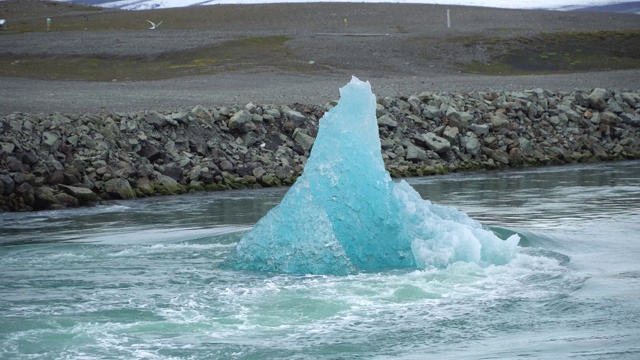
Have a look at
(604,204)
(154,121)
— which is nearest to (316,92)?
(154,121)

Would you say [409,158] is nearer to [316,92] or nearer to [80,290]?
[316,92]

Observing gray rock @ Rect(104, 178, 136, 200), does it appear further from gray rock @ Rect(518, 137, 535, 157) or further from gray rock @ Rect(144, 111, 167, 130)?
gray rock @ Rect(518, 137, 535, 157)

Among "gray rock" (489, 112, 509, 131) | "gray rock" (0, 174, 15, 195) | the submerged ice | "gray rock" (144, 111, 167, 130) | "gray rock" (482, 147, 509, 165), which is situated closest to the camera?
the submerged ice

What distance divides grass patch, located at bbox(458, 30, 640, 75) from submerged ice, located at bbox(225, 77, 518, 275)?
113 feet

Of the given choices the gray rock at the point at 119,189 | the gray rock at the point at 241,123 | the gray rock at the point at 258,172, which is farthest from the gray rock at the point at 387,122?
the gray rock at the point at 119,189

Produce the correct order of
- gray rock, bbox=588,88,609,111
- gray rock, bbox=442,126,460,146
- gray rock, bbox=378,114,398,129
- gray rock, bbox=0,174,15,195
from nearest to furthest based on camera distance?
gray rock, bbox=0,174,15,195 → gray rock, bbox=378,114,398,129 → gray rock, bbox=442,126,460,146 → gray rock, bbox=588,88,609,111

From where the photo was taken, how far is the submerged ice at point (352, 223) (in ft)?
41.1

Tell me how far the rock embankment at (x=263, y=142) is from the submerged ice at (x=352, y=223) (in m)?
8.86

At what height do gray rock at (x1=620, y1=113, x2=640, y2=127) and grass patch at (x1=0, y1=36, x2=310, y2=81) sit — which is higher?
grass patch at (x1=0, y1=36, x2=310, y2=81)

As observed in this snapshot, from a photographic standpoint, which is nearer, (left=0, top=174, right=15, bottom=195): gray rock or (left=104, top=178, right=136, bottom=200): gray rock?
(left=0, top=174, right=15, bottom=195): gray rock

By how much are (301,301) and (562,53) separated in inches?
1729

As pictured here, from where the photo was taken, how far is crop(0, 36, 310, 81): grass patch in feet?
143

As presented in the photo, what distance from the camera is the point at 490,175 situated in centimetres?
2588

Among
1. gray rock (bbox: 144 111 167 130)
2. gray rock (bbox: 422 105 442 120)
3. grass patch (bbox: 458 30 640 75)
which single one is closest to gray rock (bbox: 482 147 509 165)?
gray rock (bbox: 422 105 442 120)
